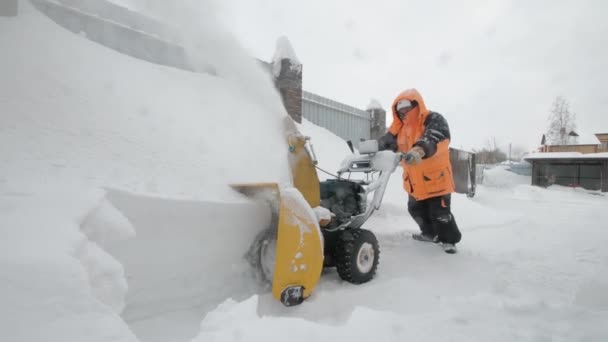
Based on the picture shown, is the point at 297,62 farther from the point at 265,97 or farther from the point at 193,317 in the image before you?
the point at 193,317

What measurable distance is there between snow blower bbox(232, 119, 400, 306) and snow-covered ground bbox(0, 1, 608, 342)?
134mm

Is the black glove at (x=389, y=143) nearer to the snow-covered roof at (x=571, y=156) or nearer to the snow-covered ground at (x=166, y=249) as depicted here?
the snow-covered ground at (x=166, y=249)

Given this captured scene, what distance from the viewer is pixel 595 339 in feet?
5.62

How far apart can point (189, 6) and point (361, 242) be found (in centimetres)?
468

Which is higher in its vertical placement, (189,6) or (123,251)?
(189,6)

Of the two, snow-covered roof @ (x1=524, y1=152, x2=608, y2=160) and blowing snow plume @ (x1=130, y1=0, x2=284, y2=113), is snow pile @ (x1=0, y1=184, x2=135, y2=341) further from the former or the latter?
snow-covered roof @ (x1=524, y1=152, x2=608, y2=160)

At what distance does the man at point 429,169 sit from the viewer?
3.54 meters

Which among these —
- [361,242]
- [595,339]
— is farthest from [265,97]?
[595,339]

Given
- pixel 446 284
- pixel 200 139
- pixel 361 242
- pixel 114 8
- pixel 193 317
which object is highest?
pixel 114 8

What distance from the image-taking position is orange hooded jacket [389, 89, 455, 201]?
3441 mm

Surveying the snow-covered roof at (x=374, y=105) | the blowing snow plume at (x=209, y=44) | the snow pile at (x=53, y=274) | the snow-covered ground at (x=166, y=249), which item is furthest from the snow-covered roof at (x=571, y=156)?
the snow pile at (x=53, y=274)

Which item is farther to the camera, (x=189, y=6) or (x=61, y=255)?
(x=189, y=6)

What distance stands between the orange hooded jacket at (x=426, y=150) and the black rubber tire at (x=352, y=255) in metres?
0.98

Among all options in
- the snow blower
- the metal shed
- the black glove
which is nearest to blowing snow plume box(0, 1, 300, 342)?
Result: the snow blower
